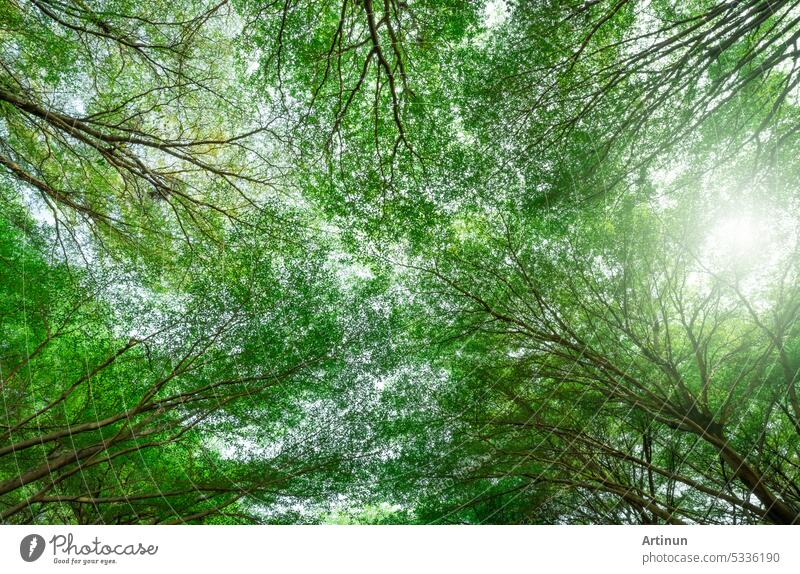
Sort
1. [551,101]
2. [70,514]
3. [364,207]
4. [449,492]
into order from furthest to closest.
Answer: [364,207], [551,101], [449,492], [70,514]

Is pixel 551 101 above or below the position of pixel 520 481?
above

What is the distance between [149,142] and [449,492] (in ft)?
6.44

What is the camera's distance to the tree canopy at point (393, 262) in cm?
174

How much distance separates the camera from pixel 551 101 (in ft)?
6.14

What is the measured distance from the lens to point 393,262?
1946 mm

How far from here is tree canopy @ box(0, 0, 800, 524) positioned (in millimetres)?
1736

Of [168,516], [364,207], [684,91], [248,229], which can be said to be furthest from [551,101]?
[168,516]

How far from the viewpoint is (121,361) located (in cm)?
189

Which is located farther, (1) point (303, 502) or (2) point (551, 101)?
(2) point (551, 101)

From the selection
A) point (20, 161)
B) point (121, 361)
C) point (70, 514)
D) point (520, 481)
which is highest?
point (20, 161)

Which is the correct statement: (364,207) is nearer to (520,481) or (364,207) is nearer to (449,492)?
(449,492)

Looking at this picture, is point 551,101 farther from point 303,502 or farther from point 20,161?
point 20,161
